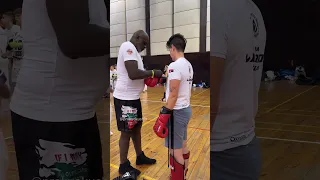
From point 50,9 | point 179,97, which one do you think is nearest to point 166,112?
point 179,97

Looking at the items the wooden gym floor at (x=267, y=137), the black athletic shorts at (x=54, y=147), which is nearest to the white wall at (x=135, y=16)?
the wooden gym floor at (x=267, y=137)

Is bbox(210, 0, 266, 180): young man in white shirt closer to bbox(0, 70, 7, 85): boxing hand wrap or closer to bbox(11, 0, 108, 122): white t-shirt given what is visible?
bbox(11, 0, 108, 122): white t-shirt

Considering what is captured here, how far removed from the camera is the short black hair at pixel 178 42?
2.23 ft

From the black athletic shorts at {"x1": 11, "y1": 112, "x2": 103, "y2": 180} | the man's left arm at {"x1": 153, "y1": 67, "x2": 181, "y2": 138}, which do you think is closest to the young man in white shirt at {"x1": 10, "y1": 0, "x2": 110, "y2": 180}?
the black athletic shorts at {"x1": 11, "y1": 112, "x2": 103, "y2": 180}

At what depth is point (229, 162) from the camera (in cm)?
73

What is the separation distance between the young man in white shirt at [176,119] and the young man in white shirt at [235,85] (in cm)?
10

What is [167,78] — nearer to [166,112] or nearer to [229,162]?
[166,112]

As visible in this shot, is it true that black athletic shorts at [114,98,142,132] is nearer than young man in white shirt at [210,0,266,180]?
No

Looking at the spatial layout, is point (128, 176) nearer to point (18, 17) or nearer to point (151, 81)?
point (151, 81)

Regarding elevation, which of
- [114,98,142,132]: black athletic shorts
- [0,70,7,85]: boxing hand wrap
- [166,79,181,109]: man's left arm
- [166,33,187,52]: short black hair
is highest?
[166,33,187,52]: short black hair

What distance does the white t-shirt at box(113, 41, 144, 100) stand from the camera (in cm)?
78

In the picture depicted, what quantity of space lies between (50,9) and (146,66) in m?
0.34

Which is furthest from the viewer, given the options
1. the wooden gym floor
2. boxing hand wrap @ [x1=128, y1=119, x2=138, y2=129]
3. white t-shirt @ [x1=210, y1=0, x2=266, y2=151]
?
boxing hand wrap @ [x1=128, y1=119, x2=138, y2=129]

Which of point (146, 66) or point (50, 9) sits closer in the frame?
point (50, 9)
